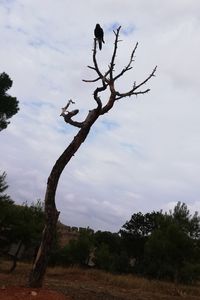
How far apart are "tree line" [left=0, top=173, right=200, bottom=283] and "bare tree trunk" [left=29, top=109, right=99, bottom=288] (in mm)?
14950

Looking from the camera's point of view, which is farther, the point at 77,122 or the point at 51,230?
the point at 77,122

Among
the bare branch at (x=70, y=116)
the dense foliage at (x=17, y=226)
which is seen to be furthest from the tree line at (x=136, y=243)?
the bare branch at (x=70, y=116)

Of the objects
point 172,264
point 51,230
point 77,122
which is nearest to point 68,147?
point 77,122

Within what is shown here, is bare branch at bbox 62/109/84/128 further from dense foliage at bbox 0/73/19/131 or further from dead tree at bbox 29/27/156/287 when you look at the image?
dense foliage at bbox 0/73/19/131

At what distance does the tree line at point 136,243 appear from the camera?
2573 cm

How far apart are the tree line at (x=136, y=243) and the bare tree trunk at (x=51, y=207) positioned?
49.0 feet

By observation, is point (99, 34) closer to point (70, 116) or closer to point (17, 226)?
point (70, 116)

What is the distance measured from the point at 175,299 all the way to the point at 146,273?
16.0 meters

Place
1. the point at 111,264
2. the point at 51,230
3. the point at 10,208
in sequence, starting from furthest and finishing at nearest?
the point at 111,264 → the point at 10,208 → the point at 51,230

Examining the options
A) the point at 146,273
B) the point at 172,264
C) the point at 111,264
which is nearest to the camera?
the point at 172,264

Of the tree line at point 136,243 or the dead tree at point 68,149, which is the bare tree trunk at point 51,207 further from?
the tree line at point 136,243

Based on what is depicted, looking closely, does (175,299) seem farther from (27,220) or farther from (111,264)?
(111,264)

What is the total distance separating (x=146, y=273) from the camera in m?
31.4

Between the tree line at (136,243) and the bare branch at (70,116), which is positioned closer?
the bare branch at (70,116)
